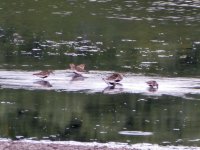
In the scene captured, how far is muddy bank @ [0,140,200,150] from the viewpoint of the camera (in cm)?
1481

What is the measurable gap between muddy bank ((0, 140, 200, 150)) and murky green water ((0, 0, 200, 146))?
0.49 metres

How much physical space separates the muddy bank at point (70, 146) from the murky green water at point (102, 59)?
0.49m

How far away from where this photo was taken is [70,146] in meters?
15.3

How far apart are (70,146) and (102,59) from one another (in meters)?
12.4

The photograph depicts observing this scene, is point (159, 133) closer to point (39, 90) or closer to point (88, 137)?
point (88, 137)

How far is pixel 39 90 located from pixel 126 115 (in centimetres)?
359

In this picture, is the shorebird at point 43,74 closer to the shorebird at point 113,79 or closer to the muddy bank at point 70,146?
the shorebird at point 113,79

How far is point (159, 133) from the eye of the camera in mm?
17266

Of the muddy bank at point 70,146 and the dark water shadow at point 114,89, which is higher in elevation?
the muddy bank at point 70,146

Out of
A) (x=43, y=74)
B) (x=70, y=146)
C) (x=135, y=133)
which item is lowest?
(x=43, y=74)

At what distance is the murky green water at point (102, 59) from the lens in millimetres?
17500

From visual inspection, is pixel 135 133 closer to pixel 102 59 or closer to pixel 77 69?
pixel 77 69

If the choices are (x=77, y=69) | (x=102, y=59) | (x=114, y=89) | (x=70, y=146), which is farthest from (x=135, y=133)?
(x=102, y=59)

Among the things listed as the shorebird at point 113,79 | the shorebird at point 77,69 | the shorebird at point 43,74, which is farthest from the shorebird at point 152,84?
the shorebird at point 43,74
